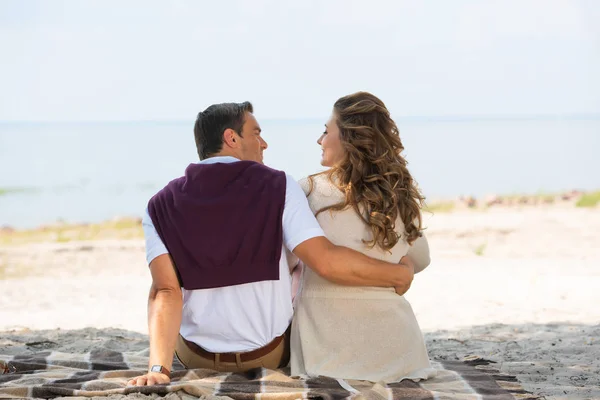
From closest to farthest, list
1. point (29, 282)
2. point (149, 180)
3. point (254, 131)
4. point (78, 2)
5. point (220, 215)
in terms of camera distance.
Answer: point (220, 215) → point (254, 131) → point (29, 282) → point (149, 180) → point (78, 2)

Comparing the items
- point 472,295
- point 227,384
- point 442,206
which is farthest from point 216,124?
point 442,206

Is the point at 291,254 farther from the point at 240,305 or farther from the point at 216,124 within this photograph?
the point at 216,124

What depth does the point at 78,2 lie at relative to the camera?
6153 centimetres

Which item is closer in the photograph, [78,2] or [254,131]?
[254,131]

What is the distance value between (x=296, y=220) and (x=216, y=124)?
0.58 metres

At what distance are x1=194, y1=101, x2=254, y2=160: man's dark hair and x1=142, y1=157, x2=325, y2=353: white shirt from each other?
3.9 inches

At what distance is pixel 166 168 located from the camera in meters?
37.4

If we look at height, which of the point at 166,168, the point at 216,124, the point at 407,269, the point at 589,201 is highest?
the point at 166,168

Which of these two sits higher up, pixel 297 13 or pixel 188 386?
pixel 297 13

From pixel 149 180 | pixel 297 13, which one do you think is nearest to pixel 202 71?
pixel 297 13

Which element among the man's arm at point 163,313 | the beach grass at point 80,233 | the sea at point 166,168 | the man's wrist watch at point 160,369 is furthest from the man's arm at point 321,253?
the sea at point 166,168

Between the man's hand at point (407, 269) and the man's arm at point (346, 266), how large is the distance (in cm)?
2

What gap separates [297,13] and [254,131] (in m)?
64.0

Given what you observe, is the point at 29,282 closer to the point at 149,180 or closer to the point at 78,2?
the point at 149,180
